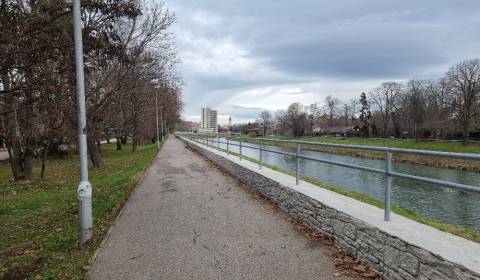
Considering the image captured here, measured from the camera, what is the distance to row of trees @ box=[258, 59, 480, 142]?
51312 mm

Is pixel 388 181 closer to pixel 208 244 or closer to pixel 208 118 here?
pixel 208 244

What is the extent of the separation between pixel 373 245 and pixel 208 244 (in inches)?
92.2

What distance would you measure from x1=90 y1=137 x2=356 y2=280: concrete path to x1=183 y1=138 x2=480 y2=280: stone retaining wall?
30 centimetres

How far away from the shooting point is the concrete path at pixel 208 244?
15.4 feet

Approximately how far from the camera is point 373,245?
449cm

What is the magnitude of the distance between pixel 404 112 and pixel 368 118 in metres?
23.2

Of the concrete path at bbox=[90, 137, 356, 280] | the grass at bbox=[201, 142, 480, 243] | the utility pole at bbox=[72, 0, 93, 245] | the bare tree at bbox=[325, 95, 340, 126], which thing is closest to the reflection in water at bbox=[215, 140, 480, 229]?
the grass at bbox=[201, 142, 480, 243]

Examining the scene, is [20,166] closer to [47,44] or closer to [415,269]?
[47,44]

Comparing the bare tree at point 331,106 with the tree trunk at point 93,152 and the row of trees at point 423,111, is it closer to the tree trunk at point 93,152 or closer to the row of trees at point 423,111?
the row of trees at point 423,111

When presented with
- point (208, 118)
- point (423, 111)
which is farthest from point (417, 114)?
point (208, 118)

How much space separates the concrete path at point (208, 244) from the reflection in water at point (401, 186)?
131 centimetres

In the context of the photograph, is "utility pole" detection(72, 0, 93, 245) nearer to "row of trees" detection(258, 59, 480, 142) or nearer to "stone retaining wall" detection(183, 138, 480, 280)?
"stone retaining wall" detection(183, 138, 480, 280)

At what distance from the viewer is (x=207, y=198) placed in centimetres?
958

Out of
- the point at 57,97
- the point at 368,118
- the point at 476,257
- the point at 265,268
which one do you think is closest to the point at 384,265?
the point at 476,257
